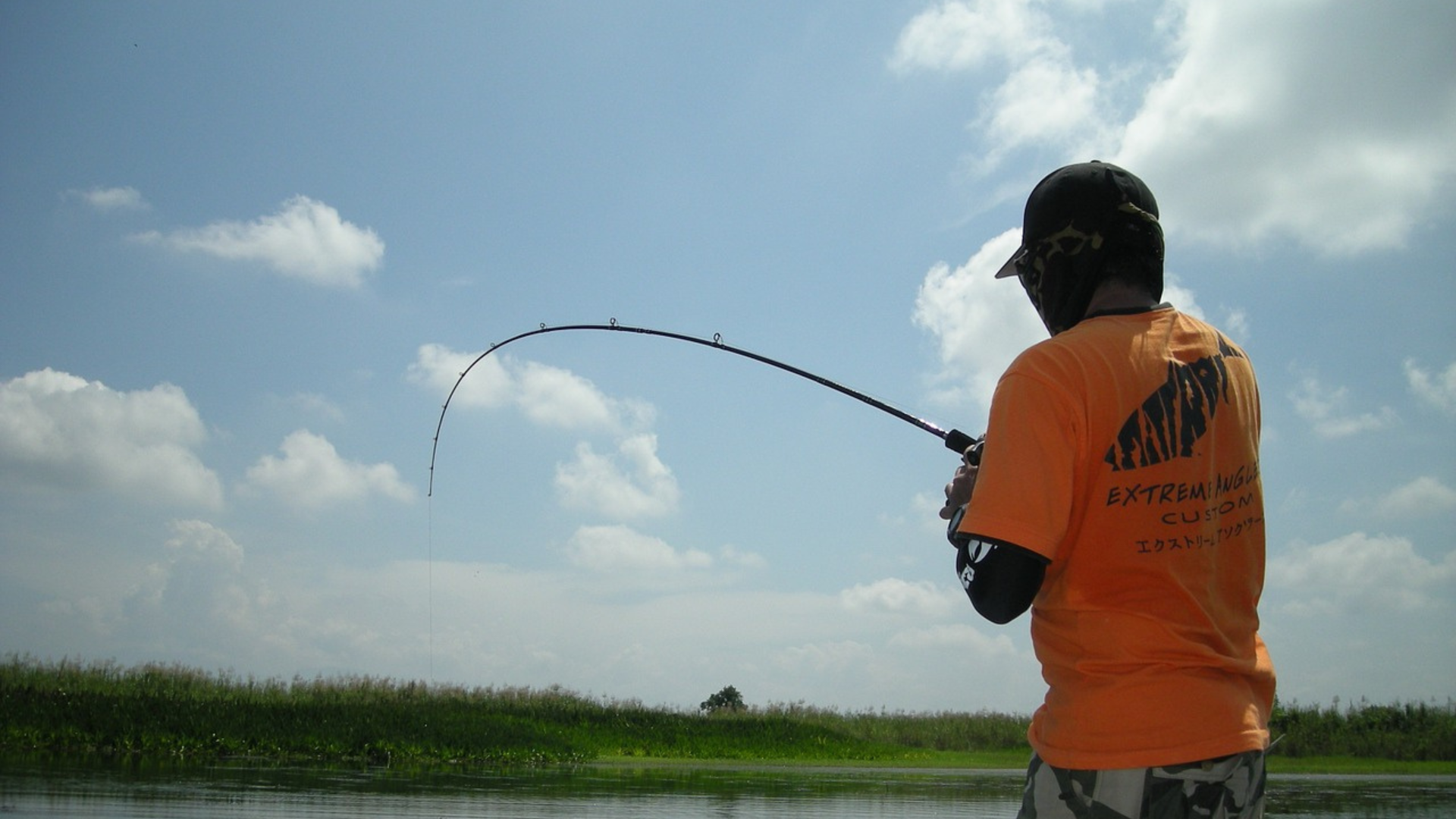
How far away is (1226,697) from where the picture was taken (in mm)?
1962

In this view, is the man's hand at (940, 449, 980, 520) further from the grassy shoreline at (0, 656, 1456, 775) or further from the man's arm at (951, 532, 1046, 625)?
the grassy shoreline at (0, 656, 1456, 775)

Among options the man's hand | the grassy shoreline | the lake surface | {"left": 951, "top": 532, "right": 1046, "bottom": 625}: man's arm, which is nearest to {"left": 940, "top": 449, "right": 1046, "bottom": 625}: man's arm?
{"left": 951, "top": 532, "right": 1046, "bottom": 625}: man's arm

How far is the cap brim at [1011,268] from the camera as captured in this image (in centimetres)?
247

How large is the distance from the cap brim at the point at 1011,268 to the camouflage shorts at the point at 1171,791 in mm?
1077

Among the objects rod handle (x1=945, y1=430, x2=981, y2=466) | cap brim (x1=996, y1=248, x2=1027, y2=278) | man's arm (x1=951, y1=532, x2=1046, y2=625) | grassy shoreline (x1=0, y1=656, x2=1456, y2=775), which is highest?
cap brim (x1=996, y1=248, x2=1027, y2=278)

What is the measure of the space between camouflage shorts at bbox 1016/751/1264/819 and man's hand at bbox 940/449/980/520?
56cm

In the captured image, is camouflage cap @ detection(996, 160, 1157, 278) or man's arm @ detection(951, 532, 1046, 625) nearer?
man's arm @ detection(951, 532, 1046, 625)

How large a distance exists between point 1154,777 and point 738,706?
23396 mm

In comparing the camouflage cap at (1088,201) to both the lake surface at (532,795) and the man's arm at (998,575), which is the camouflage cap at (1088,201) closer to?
the man's arm at (998,575)

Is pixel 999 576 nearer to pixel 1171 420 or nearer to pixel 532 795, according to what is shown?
pixel 1171 420

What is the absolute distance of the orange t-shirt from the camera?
6.36 ft

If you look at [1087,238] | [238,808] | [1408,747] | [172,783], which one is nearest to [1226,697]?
[1087,238]

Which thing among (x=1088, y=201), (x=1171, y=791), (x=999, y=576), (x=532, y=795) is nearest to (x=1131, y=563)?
(x=999, y=576)

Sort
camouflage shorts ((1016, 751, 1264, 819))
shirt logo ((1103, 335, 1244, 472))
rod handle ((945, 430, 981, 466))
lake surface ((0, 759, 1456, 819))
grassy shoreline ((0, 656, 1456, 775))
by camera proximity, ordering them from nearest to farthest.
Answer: camouflage shorts ((1016, 751, 1264, 819))
shirt logo ((1103, 335, 1244, 472))
rod handle ((945, 430, 981, 466))
lake surface ((0, 759, 1456, 819))
grassy shoreline ((0, 656, 1456, 775))
